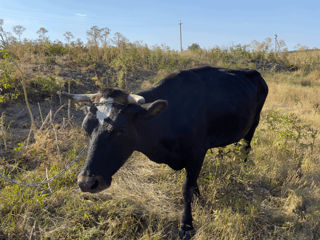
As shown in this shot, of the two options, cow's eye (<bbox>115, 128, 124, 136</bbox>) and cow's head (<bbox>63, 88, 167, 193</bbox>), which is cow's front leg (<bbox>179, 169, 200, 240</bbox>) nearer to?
cow's head (<bbox>63, 88, 167, 193</bbox>)

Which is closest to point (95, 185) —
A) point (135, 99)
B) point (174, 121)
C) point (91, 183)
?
point (91, 183)

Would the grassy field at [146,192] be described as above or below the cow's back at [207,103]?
below

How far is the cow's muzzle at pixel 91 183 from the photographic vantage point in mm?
2070

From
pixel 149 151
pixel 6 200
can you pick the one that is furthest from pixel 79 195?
pixel 149 151

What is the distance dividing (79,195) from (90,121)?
4.44ft

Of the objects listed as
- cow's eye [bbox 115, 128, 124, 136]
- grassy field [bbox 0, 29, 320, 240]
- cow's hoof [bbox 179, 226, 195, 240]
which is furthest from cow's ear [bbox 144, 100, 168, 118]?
cow's hoof [bbox 179, 226, 195, 240]

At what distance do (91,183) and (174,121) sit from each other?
121cm

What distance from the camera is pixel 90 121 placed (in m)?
2.33

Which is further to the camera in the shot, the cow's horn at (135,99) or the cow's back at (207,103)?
the cow's back at (207,103)

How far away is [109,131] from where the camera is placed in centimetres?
225

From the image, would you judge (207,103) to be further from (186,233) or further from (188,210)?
(186,233)

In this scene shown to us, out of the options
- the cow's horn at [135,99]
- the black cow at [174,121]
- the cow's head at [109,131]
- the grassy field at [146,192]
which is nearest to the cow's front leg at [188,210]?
the black cow at [174,121]

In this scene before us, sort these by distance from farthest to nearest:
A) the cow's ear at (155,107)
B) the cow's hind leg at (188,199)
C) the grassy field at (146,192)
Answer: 1. the cow's hind leg at (188,199)
2. the grassy field at (146,192)
3. the cow's ear at (155,107)

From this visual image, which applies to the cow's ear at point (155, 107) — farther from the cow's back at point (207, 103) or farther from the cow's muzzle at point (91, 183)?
the cow's muzzle at point (91, 183)
